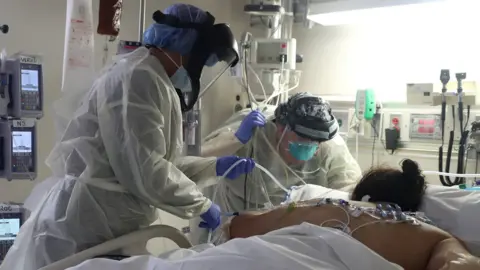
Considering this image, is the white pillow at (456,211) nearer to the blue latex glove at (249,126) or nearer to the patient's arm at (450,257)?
the patient's arm at (450,257)

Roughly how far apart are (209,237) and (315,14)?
144 cm

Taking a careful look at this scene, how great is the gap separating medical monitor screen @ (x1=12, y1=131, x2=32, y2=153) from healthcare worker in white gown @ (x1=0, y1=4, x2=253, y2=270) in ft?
1.72

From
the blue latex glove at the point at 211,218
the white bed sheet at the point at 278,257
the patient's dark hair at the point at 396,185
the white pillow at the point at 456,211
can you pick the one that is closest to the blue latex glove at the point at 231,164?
the blue latex glove at the point at 211,218

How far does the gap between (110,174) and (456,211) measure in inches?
44.7

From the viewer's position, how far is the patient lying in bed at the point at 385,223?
4.05 ft

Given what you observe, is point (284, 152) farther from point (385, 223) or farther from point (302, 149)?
point (385, 223)

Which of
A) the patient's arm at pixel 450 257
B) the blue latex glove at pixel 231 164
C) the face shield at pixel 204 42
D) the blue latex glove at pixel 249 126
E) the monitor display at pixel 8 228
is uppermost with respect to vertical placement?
the face shield at pixel 204 42

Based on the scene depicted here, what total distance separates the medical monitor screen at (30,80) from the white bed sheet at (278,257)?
1.31m

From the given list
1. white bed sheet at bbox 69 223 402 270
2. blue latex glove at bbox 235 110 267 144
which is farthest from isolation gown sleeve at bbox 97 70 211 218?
blue latex glove at bbox 235 110 267 144

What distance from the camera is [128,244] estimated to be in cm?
155

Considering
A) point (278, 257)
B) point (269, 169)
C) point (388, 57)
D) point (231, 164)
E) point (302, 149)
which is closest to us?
point (278, 257)

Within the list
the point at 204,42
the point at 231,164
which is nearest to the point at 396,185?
the point at 231,164

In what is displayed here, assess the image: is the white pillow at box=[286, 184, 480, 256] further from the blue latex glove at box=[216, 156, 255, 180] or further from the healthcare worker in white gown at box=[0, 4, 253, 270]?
the healthcare worker in white gown at box=[0, 4, 253, 270]

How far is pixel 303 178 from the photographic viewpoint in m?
2.37
